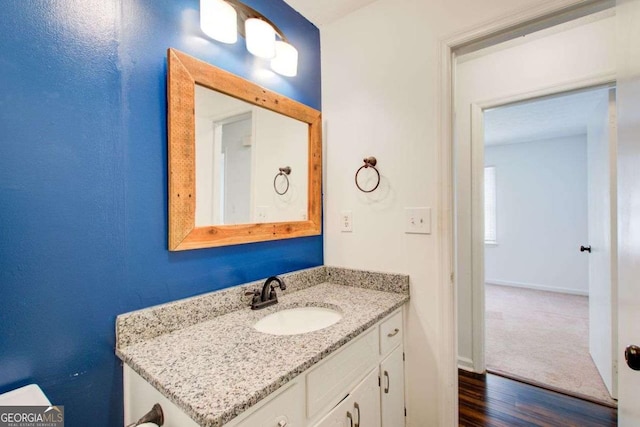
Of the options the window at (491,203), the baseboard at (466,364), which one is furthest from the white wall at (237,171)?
the window at (491,203)

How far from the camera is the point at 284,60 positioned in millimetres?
1423

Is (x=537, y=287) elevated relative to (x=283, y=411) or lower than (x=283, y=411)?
lower

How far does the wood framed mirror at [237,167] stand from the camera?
3.42ft

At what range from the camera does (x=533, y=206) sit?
14.7 feet

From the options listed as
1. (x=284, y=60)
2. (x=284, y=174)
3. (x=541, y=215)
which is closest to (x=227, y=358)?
(x=284, y=174)

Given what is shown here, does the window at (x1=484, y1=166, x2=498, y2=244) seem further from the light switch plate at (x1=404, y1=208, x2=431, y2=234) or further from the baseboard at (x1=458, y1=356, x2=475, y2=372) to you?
the light switch plate at (x1=404, y1=208, x2=431, y2=234)

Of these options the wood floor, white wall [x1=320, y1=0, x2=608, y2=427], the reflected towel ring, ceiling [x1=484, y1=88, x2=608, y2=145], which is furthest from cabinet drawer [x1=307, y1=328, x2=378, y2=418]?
ceiling [x1=484, y1=88, x2=608, y2=145]

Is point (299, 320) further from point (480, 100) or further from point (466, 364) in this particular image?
point (480, 100)

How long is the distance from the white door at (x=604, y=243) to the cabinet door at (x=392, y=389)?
1.45 meters

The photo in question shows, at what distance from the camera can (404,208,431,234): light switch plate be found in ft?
4.60

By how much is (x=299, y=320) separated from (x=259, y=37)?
1284 millimetres

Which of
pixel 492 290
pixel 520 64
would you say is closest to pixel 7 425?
pixel 520 64

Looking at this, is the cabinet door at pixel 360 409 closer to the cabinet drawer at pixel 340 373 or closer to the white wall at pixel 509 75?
the cabinet drawer at pixel 340 373

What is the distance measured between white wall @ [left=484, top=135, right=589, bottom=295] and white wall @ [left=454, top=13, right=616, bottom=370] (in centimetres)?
300
